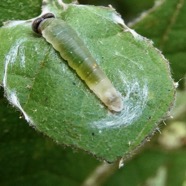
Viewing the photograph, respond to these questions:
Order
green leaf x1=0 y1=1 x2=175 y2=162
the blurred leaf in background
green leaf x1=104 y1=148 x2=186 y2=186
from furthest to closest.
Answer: green leaf x1=104 y1=148 x2=186 y2=186
the blurred leaf in background
green leaf x1=0 y1=1 x2=175 y2=162

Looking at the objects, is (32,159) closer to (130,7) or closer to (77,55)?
(77,55)

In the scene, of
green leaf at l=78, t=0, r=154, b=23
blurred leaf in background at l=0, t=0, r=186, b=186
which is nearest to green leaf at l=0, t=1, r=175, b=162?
blurred leaf in background at l=0, t=0, r=186, b=186

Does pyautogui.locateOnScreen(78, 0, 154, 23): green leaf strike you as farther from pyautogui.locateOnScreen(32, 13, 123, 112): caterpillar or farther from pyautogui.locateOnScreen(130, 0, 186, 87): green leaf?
pyautogui.locateOnScreen(32, 13, 123, 112): caterpillar

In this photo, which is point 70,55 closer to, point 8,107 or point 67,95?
point 67,95

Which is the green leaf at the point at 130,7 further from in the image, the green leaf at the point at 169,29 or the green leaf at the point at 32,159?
the green leaf at the point at 32,159

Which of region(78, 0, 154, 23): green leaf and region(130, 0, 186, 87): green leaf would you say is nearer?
region(130, 0, 186, 87): green leaf

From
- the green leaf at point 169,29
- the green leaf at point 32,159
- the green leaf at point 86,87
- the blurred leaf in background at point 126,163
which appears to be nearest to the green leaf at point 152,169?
the blurred leaf in background at point 126,163
